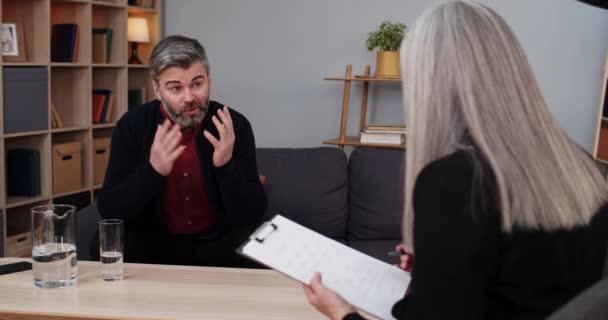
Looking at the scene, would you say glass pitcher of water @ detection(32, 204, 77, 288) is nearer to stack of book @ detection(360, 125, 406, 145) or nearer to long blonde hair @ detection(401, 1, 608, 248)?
long blonde hair @ detection(401, 1, 608, 248)

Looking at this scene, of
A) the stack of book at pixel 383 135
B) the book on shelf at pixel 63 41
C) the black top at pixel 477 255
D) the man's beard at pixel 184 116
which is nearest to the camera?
the black top at pixel 477 255

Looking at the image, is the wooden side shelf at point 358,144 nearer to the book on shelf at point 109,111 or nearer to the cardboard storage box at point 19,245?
the book on shelf at point 109,111

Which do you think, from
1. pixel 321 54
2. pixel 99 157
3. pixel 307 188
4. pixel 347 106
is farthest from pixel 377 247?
pixel 99 157

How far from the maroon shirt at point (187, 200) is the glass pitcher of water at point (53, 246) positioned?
0.68 metres

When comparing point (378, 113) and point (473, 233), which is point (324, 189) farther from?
point (473, 233)

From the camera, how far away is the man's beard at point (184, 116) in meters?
2.33

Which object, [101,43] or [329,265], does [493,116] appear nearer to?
[329,265]

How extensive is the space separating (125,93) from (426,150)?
3916 millimetres

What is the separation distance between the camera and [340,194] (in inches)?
129

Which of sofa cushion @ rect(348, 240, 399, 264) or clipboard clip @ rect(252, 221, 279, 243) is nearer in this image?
clipboard clip @ rect(252, 221, 279, 243)

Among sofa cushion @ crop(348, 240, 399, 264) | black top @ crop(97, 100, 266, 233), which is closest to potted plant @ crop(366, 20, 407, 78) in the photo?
sofa cushion @ crop(348, 240, 399, 264)

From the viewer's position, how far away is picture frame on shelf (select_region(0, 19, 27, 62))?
3867mm

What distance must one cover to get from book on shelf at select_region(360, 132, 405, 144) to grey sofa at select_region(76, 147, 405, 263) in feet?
2.56

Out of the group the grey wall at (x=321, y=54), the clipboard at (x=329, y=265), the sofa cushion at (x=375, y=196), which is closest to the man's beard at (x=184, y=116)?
the clipboard at (x=329, y=265)
